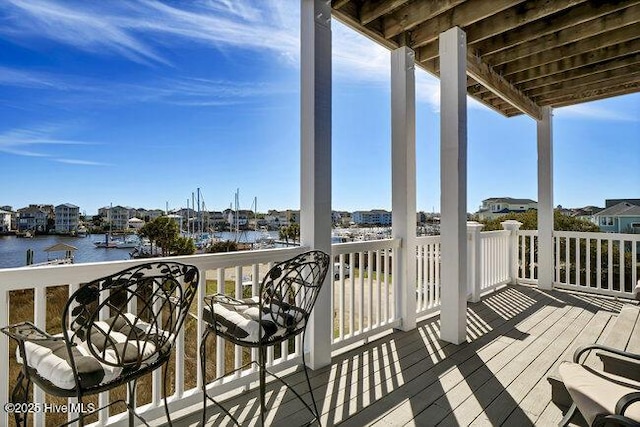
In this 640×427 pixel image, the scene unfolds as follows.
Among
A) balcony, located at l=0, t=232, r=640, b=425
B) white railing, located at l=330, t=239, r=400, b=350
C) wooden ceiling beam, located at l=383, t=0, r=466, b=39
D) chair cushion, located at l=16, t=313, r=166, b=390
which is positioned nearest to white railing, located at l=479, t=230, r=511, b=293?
balcony, located at l=0, t=232, r=640, b=425

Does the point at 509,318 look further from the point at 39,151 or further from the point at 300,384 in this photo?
the point at 39,151

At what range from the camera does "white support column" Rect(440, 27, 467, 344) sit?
3074mm

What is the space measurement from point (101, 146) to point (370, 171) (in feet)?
14.6

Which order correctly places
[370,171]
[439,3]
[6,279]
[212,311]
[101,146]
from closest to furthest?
[6,279]
[212,311]
[439,3]
[101,146]
[370,171]

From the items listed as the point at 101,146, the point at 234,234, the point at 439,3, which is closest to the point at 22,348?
the point at 234,234

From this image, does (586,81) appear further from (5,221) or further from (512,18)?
(5,221)

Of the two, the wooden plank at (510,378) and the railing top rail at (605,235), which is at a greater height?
the railing top rail at (605,235)

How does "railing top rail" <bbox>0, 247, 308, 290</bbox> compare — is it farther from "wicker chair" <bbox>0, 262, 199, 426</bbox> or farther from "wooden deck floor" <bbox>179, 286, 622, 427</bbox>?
"wooden deck floor" <bbox>179, 286, 622, 427</bbox>

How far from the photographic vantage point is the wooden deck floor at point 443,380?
75.8 inches

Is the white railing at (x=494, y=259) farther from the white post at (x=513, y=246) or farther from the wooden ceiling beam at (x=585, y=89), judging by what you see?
the wooden ceiling beam at (x=585, y=89)

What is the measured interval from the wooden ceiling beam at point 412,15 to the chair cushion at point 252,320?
2867 mm

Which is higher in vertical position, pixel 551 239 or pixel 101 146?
pixel 101 146

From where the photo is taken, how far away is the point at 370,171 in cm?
606

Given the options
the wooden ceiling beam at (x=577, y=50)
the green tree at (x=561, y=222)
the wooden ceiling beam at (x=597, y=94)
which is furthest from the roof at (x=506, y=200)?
the wooden ceiling beam at (x=577, y=50)
